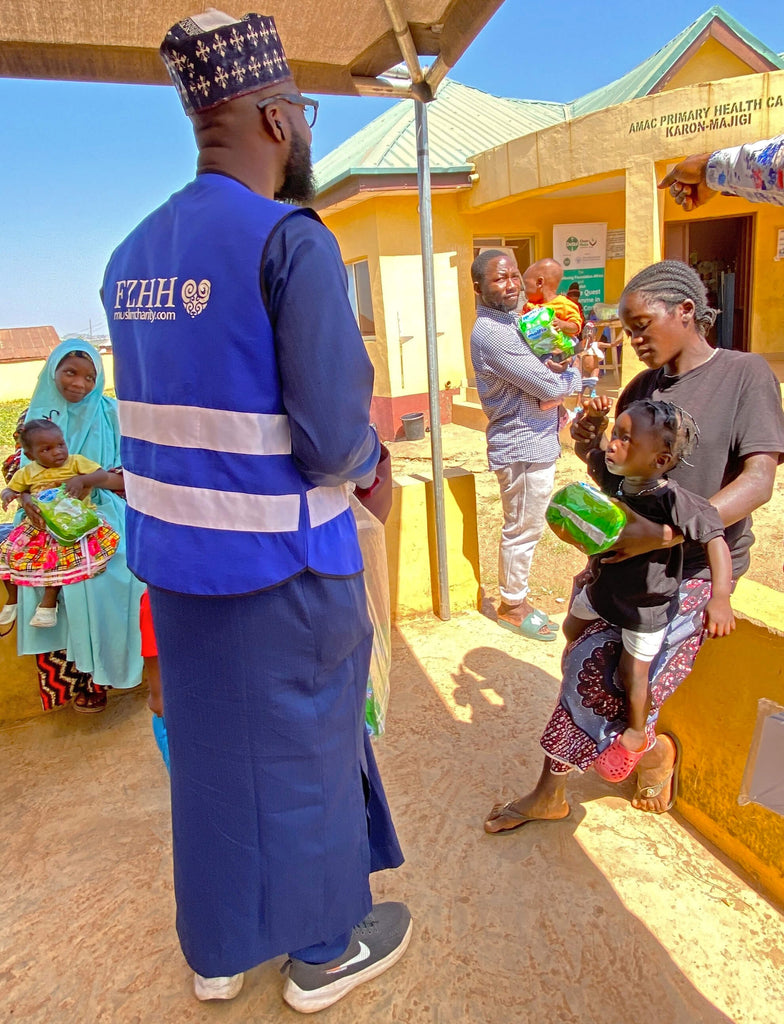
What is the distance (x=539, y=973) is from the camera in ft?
5.68

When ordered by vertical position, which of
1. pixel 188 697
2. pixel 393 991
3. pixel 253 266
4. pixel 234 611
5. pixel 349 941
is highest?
pixel 253 266

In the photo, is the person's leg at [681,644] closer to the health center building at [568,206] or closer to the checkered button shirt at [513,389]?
the checkered button shirt at [513,389]

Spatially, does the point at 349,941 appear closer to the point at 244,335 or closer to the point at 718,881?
the point at 718,881

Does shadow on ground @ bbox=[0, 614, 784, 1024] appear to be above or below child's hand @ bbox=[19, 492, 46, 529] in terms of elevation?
below

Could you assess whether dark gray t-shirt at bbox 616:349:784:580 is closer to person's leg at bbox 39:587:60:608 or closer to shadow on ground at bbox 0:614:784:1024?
shadow on ground at bbox 0:614:784:1024

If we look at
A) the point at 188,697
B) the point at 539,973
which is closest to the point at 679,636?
the point at 539,973

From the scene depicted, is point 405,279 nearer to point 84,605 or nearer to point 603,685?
point 84,605

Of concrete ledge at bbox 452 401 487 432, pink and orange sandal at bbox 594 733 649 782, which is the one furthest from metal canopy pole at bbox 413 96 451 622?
concrete ledge at bbox 452 401 487 432

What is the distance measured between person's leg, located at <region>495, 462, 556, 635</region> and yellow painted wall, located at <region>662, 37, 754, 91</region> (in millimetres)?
8786

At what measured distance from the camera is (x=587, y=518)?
1.66 meters

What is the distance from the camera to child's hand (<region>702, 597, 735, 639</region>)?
6.11 feet

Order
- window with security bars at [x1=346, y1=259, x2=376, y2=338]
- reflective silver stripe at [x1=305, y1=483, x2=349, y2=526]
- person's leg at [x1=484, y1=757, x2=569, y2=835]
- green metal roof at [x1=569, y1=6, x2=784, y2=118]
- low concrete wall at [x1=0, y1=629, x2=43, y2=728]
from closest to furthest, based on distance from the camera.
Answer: reflective silver stripe at [x1=305, y1=483, x2=349, y2=526]
person's leg at [x1=484, y1=757, x2=569, y2=835]
low concrete wall at [x1=0, y1=629, x2=43, y2=728]
green metal roof at [x1=569, y1=6, x2=784, y2=118]
window with security bars at [x1=346, y1=259, x2=376, y2=338]

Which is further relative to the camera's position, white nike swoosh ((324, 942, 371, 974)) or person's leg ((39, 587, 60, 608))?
person's leg ((39, 587, 60, 608))

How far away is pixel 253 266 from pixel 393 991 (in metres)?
1.73
